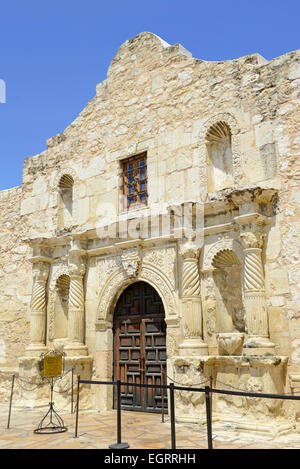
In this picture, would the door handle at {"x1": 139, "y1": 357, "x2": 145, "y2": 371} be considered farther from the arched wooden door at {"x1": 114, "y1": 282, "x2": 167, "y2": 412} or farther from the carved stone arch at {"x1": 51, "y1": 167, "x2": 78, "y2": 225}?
the carved stone arch at {"x1": 51, "y1": 167, "x2": 78, "y2": 225}

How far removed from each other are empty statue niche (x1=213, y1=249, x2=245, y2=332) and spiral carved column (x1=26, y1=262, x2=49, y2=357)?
153 inches

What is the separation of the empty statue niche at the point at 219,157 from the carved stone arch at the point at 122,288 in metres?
1.75

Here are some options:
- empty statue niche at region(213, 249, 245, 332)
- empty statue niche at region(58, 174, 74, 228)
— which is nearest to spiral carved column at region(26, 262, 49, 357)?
empty statue niche at region(58, 174, 74, 228)

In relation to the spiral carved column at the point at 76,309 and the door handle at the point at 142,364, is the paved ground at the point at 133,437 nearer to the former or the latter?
the door handle at the point at 142,364

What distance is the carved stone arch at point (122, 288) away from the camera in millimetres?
7789

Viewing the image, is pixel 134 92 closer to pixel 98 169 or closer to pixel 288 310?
pixel 98 169

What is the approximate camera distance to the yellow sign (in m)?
6.46

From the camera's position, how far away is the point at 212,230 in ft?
24.4

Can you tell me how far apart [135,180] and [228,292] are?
2872 mm

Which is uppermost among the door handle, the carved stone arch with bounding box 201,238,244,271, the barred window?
the barred window

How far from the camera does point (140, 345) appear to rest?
826 cm

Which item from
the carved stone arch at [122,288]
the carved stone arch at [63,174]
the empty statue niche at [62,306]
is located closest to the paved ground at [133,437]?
the carved stone arch at [122,288]

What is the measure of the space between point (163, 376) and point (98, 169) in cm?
420

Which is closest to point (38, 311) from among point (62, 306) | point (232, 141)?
point (62, 306)
